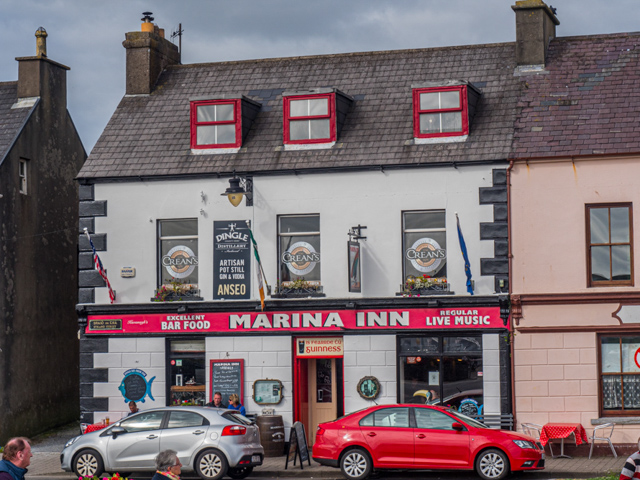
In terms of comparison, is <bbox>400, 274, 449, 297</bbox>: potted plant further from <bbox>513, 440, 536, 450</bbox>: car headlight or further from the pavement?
<bbox>513, 440, 536, 450</bbox>: car headlight

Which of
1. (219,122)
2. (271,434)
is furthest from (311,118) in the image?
(271,434)

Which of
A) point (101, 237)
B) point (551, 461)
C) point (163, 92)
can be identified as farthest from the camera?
point (163, 92)

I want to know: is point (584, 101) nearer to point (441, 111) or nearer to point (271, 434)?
point (441, 111)

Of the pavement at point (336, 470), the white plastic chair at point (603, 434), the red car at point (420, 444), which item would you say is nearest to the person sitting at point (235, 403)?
the pavement at point (336, 470)

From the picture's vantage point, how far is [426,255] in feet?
74.3

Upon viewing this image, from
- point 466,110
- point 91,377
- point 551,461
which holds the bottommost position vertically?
point 551,461

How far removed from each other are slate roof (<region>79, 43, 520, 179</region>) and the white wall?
0.39 metres

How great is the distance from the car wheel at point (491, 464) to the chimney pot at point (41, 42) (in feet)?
54.1

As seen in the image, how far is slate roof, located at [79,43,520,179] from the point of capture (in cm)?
2308

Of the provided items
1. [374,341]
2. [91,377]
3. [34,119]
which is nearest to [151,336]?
[91,377]

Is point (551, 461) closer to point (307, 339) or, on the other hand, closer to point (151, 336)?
point (307, 339)

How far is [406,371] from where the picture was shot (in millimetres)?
22672

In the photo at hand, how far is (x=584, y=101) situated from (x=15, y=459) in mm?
16717

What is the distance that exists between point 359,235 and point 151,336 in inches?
216
